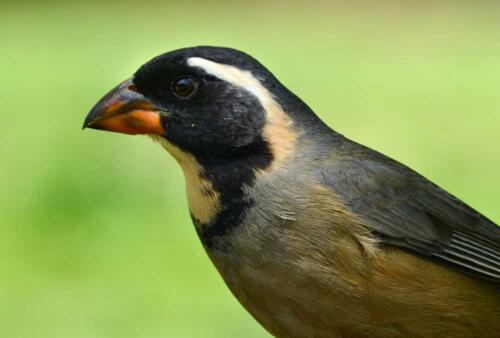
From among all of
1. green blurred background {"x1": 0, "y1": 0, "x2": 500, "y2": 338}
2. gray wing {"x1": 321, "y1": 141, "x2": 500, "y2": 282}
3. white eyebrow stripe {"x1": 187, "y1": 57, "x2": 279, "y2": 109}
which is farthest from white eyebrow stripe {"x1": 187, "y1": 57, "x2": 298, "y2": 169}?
green blurred background {"x1": 0, "y1": 0, "x2": 500, "y2": 338}

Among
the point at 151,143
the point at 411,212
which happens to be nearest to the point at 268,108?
the point at 411,212

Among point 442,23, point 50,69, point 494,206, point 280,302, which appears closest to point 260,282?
point 280,302

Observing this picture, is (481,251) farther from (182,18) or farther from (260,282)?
(182,18)

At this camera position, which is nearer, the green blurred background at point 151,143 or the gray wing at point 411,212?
the gray wing at point 411,212

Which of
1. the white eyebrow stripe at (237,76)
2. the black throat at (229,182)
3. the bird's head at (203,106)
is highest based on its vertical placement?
the white eyebrow stripe at (237,76)

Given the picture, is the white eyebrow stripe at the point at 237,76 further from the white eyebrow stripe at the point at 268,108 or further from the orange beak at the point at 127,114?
the orange beak at the point at 127,114

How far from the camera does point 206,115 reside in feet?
14.1

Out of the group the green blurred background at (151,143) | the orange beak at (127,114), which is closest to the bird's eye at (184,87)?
the orange beak at (127,114)

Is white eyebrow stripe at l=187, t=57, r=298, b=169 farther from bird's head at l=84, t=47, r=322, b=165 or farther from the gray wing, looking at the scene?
the gray wing

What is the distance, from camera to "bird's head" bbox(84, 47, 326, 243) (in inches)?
168

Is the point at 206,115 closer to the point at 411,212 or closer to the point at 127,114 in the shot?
the point at 127,114

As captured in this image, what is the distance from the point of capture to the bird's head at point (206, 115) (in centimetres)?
427

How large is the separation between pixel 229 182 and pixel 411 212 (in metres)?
0.73

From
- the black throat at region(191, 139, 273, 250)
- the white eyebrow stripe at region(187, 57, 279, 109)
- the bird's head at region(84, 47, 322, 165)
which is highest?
the white eyebrow stripe at region(187, 57, 279, 109)
